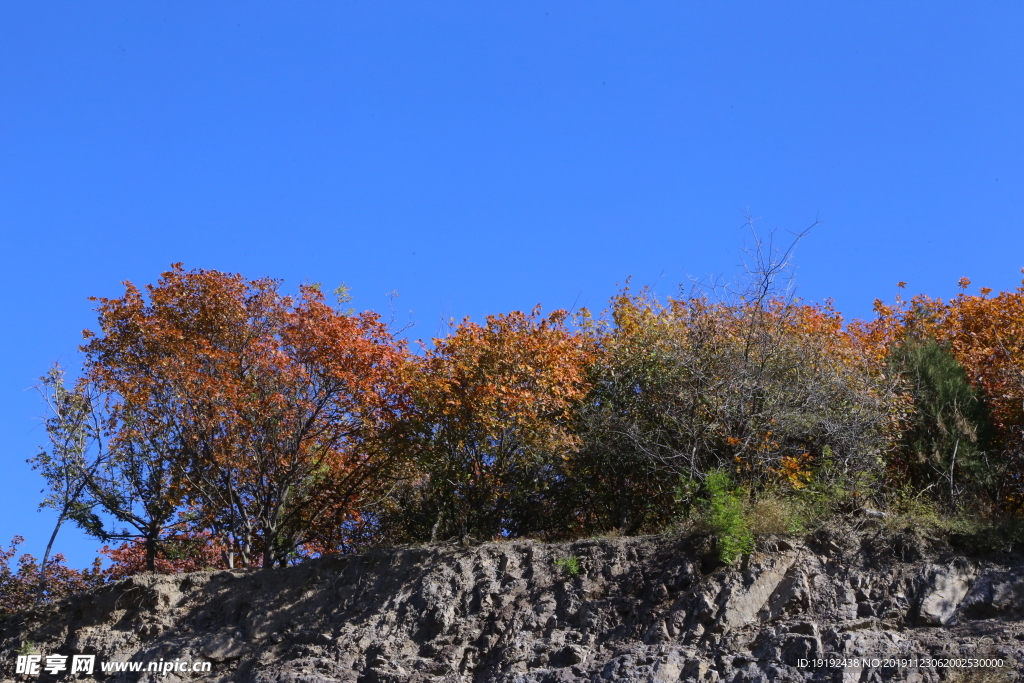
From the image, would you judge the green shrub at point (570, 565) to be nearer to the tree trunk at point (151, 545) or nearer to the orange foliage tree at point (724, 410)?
the orange foliage tree at point (724, 410)

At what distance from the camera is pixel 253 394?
17672 mm

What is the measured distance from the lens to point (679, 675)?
41.8ft

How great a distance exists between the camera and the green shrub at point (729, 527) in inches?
549

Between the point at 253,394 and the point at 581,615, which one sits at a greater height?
the point at 253,394

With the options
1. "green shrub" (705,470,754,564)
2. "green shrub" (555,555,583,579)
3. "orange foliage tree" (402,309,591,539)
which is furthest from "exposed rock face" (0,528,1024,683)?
"orange foliage tree" (402,309,591,539)

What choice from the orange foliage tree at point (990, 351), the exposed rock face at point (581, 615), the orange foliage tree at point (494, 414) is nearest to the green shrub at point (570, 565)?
the exposed rock face at point (581, 615)

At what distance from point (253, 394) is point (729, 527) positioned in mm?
8654

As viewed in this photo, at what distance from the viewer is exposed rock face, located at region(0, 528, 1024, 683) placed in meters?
12.7

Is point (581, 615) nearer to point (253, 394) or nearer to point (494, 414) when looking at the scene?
point (494, 414)

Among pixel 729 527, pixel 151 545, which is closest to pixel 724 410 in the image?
pixel 729 527

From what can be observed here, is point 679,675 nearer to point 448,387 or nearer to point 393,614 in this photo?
point 393,614

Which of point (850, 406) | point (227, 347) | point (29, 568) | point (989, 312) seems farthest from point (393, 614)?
point (989, 312)

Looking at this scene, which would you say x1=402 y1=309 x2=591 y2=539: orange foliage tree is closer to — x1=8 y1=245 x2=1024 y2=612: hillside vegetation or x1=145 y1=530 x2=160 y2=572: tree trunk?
x1=8 y1=245 x2=1024 y2=612: hillside vegetation

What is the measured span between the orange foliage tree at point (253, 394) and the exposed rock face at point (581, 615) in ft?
6.02
